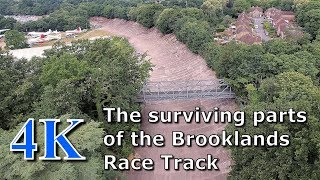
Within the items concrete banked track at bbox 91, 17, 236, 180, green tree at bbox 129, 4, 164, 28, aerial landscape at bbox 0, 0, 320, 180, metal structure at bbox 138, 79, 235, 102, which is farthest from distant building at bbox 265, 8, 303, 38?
green tree at bbox 129, 4, 164, 28

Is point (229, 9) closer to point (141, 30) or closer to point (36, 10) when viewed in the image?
point (141, 30)

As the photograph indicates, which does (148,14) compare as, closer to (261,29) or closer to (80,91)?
(261,29)

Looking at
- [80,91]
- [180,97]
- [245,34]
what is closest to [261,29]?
[245,34]

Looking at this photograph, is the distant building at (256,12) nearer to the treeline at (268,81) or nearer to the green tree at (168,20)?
the treeline at (268,81)

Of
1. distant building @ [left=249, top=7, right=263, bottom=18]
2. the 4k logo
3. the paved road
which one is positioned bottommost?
the paved road

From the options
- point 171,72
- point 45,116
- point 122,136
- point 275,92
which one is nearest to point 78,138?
point 45,116

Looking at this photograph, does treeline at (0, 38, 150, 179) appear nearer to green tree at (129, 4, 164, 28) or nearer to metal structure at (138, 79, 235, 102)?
metal structure at (138, 79, 235, 102)

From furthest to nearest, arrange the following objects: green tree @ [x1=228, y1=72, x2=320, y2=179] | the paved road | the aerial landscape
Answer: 1. the paved road
2. the aerial landscape
3. green tree @ [x1=228, y1=72, x2=320, y2=179]

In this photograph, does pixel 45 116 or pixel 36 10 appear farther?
pixel 36 10
